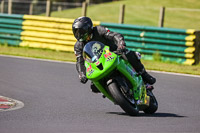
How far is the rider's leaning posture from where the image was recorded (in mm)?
7441

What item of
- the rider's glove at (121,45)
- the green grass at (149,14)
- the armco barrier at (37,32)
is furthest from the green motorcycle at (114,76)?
the green grass at (149,14)

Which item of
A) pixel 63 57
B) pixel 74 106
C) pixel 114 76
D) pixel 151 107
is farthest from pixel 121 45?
pixel 63 57

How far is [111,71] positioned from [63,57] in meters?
9.29

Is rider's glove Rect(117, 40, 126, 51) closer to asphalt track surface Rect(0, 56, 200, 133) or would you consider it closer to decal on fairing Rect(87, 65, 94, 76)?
decal on fairing Rect(87, 65, 94, 76)

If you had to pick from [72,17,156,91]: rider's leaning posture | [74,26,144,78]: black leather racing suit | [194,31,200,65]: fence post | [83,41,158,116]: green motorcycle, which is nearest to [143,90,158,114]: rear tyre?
[72,17,156,91]: rider's leaning posture

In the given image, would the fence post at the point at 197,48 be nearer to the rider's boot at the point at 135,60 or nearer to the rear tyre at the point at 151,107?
the rear tyre at the point at 151,107

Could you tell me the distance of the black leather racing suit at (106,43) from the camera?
7.53 m

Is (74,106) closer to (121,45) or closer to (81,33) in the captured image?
(81,33)

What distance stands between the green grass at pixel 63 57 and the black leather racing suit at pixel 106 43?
5.86 meters

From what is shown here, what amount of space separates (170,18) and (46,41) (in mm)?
20572

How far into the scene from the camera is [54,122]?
265 inches

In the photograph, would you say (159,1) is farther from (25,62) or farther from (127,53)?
(127,53)

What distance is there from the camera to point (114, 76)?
23.3 feet

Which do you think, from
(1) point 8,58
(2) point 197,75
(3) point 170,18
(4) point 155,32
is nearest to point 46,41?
(1) point 8,58
